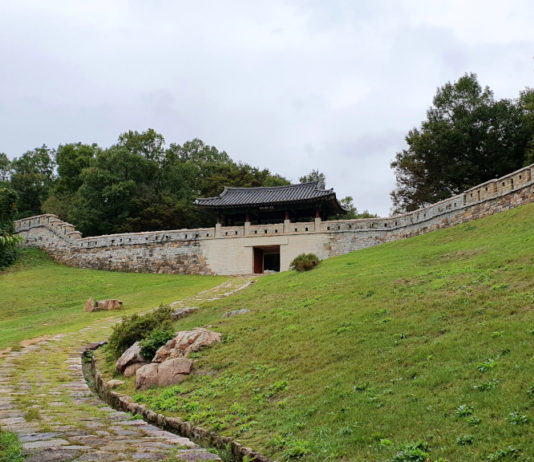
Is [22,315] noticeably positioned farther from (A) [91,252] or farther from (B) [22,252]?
(B) [22,252]

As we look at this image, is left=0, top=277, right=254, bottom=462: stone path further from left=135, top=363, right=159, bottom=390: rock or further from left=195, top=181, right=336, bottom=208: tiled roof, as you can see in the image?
left=195, top=181, right=336, bottom=208: tiled roof

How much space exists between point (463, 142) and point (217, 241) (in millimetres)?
18500

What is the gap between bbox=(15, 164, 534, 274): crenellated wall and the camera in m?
27.9

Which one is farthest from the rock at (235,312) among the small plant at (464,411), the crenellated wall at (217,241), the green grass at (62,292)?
the crenellated wall at (217,241)

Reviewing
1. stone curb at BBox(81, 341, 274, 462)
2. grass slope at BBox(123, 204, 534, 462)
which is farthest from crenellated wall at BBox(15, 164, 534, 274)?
stone curb at BBox(81, 341, 274, 462)

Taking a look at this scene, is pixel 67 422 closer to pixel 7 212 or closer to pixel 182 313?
pixel 7 212

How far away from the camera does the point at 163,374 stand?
852cm

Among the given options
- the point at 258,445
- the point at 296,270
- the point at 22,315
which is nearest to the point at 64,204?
the point at 22,315

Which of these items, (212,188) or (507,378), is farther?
(212,188)

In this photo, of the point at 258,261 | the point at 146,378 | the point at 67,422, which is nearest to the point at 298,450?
the point at 67,422

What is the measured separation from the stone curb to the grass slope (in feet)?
0.56

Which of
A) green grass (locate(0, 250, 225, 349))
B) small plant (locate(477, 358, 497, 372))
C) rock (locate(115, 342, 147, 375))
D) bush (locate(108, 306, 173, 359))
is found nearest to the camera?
small plant (locate(477, 358, 497, 372))

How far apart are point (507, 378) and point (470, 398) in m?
0.53

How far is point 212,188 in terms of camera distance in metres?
44.0
